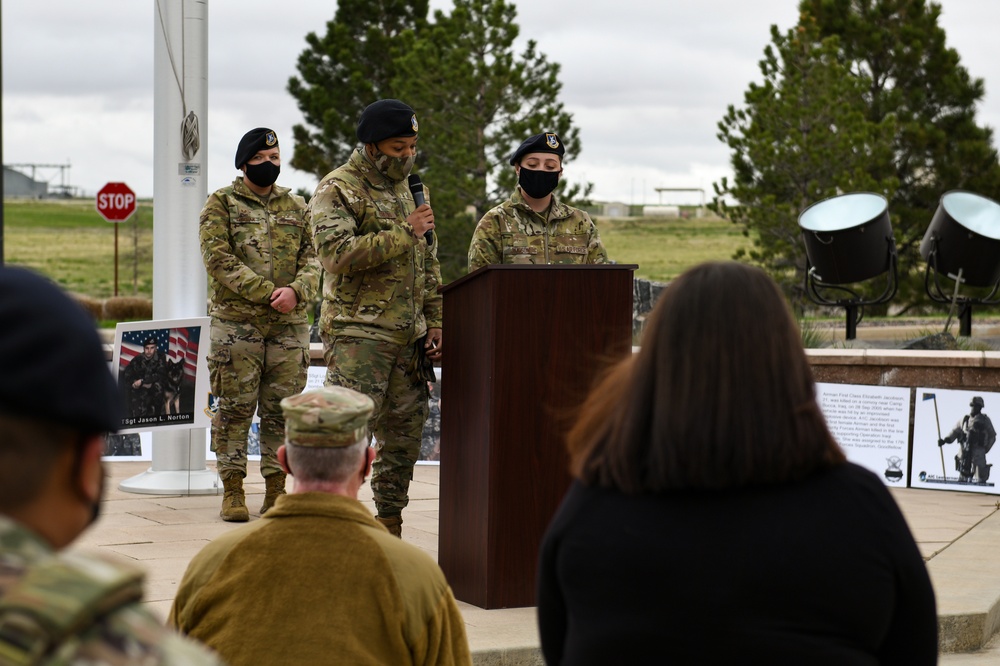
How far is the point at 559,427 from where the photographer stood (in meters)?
5.20

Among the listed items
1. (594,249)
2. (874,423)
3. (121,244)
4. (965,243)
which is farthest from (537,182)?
(121,244)

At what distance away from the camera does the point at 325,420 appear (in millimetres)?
2766

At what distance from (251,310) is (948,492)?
5.54 meters

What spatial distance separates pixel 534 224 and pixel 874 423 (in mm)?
4663

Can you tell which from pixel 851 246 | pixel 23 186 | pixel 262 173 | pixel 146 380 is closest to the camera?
pixel 262 173

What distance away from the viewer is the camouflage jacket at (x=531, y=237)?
6.48 meters

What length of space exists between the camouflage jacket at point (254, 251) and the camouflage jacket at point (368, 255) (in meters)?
1.29

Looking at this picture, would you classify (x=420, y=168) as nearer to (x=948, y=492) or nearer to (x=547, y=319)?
(x=948, y=492)

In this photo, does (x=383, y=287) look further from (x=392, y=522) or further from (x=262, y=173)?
(x=262, y=173)

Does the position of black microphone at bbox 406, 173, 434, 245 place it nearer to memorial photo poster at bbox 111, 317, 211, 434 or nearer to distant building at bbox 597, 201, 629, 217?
memorial photo poster at bbox 111, 317, 211, 434

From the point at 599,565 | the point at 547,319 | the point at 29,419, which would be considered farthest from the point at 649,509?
the point at 547,319

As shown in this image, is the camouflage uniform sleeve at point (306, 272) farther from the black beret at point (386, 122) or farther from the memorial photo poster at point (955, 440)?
the memorial photo poster at point (955, 440)

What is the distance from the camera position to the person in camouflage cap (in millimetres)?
2574

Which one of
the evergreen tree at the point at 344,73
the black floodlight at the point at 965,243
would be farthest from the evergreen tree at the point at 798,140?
the evergreen tree at the point at 344,73
